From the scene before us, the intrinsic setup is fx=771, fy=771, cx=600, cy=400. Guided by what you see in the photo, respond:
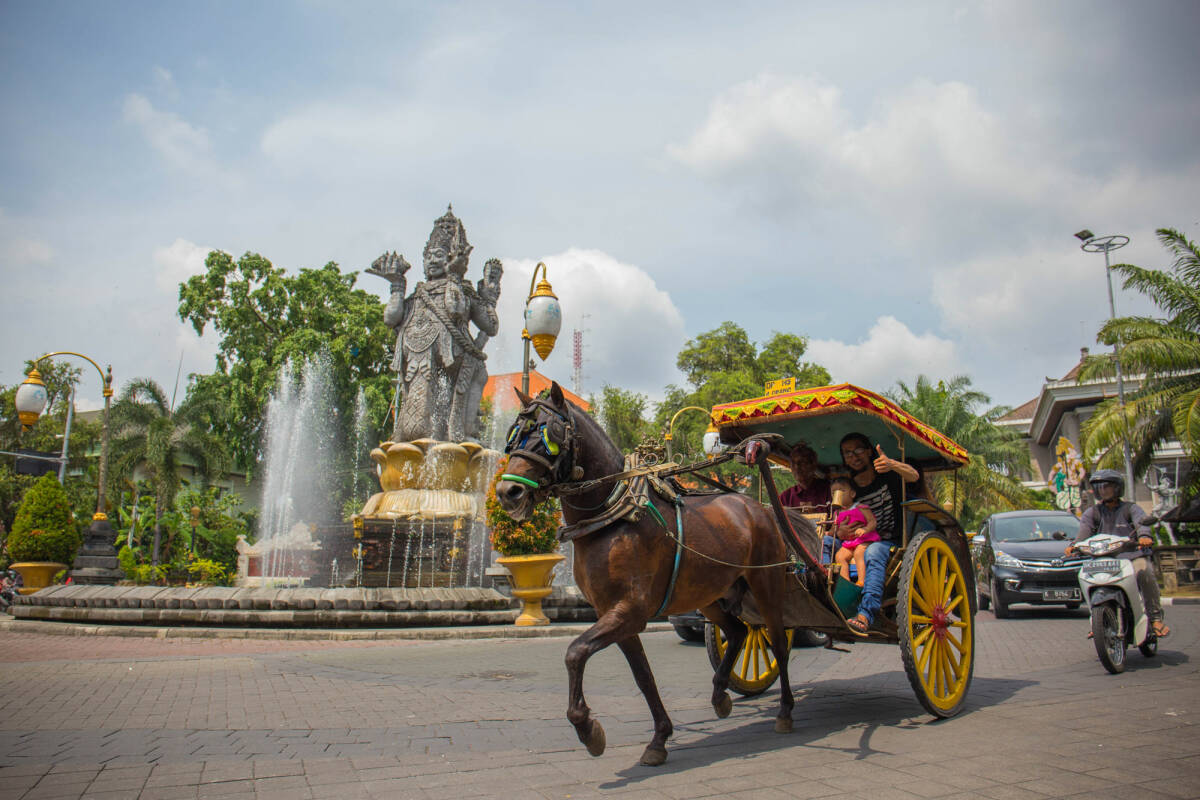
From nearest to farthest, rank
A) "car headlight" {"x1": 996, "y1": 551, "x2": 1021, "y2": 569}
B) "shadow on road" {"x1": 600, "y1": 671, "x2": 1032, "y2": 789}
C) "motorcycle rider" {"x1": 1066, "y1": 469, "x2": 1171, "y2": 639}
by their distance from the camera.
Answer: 1. "shadow on road" {"x1": 600, "y1": 671, "x2": 1032, "y2": 789}
2. "motorcycle rider" {"x1": 1066, "y1": 469, "x2": 1171, "y2": 639}
3. "car headlight" {"x1": 996, "y1": 551, "x2": 1021, "y2": 569}

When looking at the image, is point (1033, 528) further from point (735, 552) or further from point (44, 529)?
point (44, 529)

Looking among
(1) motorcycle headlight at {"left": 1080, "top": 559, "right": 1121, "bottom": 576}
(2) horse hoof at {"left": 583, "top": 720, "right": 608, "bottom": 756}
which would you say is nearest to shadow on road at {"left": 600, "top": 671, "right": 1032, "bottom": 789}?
(2) horse hoof at {"left": 583, "top": 720, "right": 608, "bottom": 756}

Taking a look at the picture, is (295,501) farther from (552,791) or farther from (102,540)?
(552,791)

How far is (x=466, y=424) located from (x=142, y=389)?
23640mm

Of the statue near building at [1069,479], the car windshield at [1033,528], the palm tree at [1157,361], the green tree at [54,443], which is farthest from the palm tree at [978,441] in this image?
the green tree at [54,443]

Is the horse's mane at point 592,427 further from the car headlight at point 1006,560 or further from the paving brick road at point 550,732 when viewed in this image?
the car headlight at point 1006,560

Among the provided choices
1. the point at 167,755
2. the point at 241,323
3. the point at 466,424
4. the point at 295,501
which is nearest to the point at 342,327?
the point at 241,323

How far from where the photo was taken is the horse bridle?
4.20 m

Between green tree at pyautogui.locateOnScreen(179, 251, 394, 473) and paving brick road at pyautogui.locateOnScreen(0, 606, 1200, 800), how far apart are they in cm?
2765

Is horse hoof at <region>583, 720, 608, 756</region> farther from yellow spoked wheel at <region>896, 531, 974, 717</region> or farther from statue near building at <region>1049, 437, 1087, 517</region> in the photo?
statue near building at <region>1049, 437, 1087, 517</region>

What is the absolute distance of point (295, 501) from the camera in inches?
1485

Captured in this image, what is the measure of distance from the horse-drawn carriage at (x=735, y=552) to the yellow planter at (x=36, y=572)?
15.8m

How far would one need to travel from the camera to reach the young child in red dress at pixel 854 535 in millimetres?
5777

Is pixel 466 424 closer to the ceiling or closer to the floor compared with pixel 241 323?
closer to the floor
